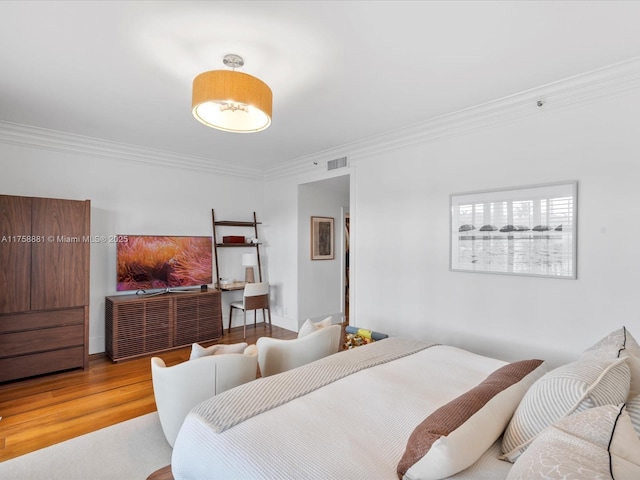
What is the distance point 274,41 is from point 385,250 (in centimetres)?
262

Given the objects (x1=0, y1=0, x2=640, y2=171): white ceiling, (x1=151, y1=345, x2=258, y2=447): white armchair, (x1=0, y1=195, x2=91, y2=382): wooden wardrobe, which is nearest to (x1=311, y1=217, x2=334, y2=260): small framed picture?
(x1=0, y1=0, x2=640, y2=171): white ceiling

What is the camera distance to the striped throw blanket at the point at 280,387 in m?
1.60

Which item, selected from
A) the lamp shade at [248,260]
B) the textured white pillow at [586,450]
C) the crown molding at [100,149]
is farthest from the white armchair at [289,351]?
the crown molding at [100,149]

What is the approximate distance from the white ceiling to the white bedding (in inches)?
82.3

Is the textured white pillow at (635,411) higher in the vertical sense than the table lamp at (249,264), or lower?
lower

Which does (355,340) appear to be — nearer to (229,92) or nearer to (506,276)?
(506,276)

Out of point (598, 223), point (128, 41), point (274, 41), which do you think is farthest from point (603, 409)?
point (128, 41)

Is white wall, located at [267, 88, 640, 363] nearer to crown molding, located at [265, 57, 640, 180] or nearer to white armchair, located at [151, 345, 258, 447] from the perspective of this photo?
crown molding, located at [265, 57, 640, 180]

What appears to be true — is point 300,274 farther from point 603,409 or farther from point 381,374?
point 603,409

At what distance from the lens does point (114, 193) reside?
14.8 feet

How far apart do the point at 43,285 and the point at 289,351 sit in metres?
2.80

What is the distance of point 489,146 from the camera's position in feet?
10.6

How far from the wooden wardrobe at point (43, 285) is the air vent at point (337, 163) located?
2.99 m

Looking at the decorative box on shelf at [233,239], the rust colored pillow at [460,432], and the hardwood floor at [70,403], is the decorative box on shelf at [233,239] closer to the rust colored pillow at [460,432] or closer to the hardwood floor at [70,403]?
the hardwood floor at [70,403]
